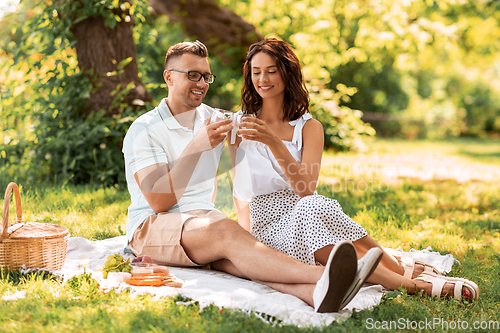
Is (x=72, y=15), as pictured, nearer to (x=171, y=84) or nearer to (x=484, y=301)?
(x=171, y=84)

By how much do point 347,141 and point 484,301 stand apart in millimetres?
7429

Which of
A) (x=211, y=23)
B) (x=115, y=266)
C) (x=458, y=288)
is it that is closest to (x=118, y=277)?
(x=115, y=266)

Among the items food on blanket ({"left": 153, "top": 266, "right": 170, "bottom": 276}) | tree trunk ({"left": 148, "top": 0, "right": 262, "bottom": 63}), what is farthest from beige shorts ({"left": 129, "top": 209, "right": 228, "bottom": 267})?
tree trunk ({"left": 148, "top": 0, "right": 262, "bottom": 63})

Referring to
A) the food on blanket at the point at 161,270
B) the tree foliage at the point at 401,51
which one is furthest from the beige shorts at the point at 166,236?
the tree foliage at the point at 401,51

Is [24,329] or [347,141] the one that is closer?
[24,329]

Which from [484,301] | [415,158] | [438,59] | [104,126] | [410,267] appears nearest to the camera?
[484,301]

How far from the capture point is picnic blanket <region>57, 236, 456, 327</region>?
212cm

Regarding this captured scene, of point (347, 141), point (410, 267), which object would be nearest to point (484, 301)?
point (410, 267)

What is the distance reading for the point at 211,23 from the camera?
8.62m

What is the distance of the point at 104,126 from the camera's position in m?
5.29

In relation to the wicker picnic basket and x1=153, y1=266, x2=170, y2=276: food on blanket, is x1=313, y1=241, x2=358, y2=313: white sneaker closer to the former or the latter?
x1=153, y1=266, x2=170, y2=276: food on blanket

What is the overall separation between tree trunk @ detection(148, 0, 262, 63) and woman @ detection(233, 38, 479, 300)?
5928mm

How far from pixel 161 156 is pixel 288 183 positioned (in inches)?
32.4

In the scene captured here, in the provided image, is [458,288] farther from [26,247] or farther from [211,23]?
[211,23]
